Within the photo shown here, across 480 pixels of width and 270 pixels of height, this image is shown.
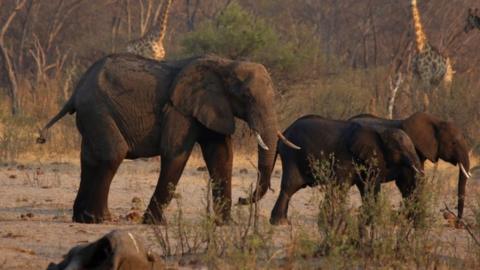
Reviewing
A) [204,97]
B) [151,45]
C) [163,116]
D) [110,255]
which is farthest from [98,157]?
[151,45]

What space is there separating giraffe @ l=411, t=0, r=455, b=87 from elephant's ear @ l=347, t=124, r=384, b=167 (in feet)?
34.2

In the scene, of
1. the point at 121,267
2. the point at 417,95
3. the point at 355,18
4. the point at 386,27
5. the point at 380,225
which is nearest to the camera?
the point at 121,267

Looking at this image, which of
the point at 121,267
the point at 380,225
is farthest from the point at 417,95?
the point at 121,267

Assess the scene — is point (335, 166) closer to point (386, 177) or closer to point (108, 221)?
point (386, 177)

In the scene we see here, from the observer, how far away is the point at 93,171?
36.8 feet

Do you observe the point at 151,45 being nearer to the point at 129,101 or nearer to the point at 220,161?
the point at 129,101

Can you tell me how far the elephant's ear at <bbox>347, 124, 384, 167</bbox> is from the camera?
1162 cm

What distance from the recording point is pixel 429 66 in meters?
22.1

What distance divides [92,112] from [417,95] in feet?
37.4

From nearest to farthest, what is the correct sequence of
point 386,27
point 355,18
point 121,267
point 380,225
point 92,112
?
point 121,267 → point 380,225 → point 92,112 → point 386,27 → point 355,18

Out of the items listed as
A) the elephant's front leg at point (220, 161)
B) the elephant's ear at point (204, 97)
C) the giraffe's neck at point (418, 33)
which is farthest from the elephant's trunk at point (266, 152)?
the giraffe's neck at point (418, 33)

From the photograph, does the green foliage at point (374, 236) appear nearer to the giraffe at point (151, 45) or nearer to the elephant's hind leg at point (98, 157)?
the elephant's hind leg at point (98, 157)

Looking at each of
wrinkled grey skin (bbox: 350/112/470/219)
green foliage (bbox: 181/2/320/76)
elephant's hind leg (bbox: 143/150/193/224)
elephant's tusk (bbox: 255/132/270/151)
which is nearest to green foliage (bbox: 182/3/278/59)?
green foliage (bbox: 181/2/320/76)

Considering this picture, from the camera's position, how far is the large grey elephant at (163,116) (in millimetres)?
11023
